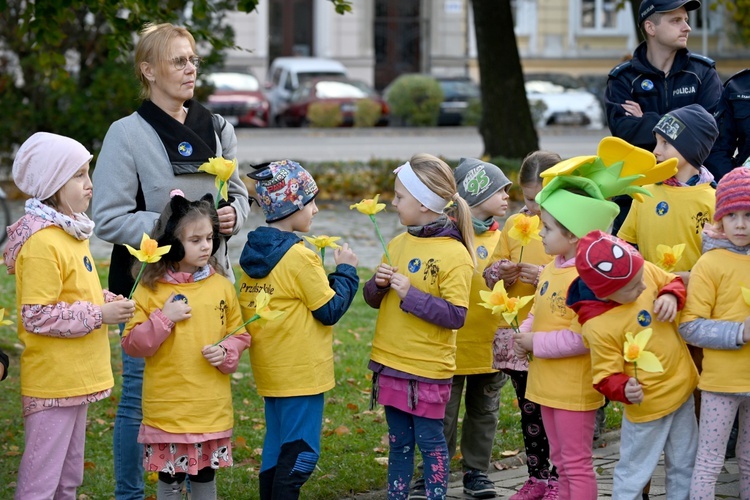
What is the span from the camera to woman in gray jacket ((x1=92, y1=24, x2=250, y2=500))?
486 centimetres

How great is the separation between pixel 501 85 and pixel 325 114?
49.0 feet

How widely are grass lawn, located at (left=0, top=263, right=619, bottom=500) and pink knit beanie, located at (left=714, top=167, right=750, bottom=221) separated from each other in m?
2.17

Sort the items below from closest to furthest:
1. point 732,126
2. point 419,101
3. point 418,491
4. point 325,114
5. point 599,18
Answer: point 418,491, point 732,126, point 325,114, point 419,101, point 599,18

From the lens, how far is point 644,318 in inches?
174

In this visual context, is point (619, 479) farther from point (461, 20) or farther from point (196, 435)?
point (461, 20)

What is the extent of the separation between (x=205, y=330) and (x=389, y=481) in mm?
1124

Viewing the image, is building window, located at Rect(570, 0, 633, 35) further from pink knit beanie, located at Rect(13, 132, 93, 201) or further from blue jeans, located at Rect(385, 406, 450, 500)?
pink knit beanie, located at Rect(13, 132, 93, 201)

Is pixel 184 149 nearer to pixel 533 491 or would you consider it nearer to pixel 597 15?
pixel 533 491

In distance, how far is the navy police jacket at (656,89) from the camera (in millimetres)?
5781

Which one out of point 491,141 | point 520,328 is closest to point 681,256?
point 520,328

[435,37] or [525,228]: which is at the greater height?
[435,37]

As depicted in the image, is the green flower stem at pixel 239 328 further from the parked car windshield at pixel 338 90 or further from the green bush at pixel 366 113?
the parked car windshield at pixel 338 90

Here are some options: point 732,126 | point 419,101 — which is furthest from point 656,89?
point 419,101

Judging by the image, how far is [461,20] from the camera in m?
41.2
